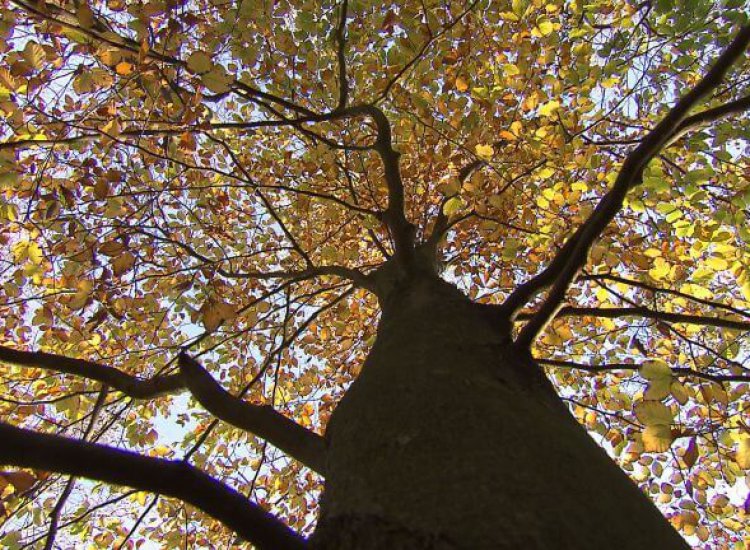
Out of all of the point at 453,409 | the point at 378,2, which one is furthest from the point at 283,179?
the point at 453,409

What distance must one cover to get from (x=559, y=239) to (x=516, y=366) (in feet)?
9.56

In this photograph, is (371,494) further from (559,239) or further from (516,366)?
(559,239)

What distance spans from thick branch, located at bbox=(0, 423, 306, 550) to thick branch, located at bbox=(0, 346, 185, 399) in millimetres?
994

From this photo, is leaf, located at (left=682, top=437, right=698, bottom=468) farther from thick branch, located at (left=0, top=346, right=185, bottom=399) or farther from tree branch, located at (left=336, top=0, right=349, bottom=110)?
tree branch, located at (left=336, top=0, right=349, bottom=110)

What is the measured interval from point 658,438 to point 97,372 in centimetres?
238

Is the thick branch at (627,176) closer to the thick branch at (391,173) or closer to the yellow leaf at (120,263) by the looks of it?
the thick branch at (391,173)

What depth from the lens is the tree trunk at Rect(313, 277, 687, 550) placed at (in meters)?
1.02

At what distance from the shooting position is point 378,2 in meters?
4.87

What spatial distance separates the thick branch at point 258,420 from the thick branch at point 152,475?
1.83 feet

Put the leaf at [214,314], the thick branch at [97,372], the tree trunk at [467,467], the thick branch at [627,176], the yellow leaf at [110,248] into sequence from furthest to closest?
the yellow leaf at [110,248] < the leaf at [214,314] < the thick branch at [97,372] < the thick branch at [627,176] < the tree trunk at [467,467]

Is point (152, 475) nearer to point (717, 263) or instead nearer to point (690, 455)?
point (690, 455)

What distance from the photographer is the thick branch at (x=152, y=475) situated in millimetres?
1195

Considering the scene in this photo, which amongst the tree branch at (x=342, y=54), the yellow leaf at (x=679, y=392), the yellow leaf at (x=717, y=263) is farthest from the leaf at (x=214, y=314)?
the yellow leaf at (x=717, y=263)

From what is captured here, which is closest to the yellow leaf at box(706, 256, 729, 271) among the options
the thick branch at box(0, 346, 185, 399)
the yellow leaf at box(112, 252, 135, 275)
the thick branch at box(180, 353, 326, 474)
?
the thick branch at box(180, 353, 326, 474)
